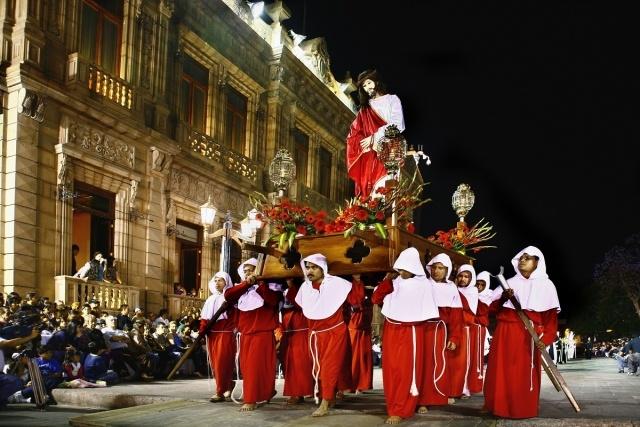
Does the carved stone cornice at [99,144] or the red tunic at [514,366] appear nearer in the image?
the red tunic at [514,366]

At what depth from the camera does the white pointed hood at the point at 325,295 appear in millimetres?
8273

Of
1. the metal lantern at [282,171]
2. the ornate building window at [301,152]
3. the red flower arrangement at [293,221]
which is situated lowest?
the red flower arrangement at [293,221]

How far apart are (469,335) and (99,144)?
10.6 meters

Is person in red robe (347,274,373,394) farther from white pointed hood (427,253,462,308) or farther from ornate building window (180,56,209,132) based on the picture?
ornate building window (180,56,209,132)

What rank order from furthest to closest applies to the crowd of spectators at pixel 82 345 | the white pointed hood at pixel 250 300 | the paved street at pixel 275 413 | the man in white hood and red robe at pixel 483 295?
the man in white hood and red robe at pixel 483 295 < the crowd of spectators at pixel 82 345 < the white pointed hood at pixel 250 300 < the paved street at pixel 275 413

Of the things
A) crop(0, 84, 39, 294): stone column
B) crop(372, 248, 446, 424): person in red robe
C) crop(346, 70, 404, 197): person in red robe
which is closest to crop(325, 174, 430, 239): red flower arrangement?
crop(372, 248, 446, 424): person in red robe

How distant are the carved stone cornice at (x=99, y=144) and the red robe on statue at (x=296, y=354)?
354 inches

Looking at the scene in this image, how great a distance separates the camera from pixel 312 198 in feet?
95.5

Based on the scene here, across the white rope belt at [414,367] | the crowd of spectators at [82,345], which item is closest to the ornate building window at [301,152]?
the crowd of spectators at [82,345]

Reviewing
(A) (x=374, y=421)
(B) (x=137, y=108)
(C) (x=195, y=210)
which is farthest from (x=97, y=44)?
(A) (x=374, y=421)

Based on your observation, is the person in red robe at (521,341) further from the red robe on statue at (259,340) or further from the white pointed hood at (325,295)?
the red robe on statue at (259,340)

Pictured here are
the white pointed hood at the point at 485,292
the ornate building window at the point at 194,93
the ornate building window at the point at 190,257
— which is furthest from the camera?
the ornate building window at the point at 190,257

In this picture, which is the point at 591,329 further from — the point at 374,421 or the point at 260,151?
the point at 374,421

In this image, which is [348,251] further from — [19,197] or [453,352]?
[19,197]
